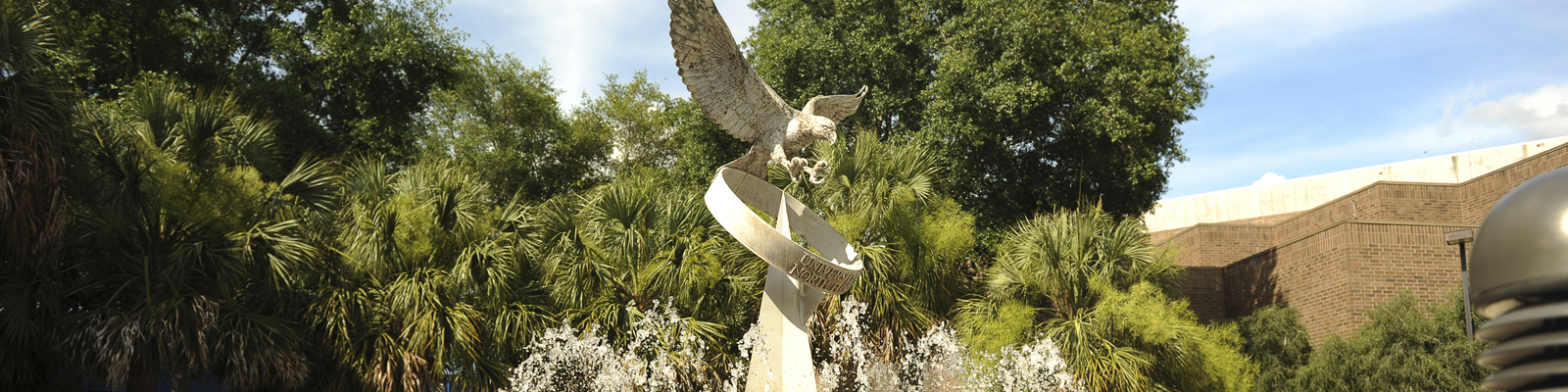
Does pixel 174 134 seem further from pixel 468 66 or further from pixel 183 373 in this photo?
pixel 468 66

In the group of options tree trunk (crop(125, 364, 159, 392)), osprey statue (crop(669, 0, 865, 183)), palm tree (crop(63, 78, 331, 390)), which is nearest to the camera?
osprey statue (crop(669, 0, 865, 183))

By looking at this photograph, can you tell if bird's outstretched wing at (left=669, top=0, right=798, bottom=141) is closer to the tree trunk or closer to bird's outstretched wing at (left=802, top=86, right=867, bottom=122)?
bird's outstretched wing at (left=802, top=86, right=867, bottom=122)

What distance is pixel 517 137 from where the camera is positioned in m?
27.0

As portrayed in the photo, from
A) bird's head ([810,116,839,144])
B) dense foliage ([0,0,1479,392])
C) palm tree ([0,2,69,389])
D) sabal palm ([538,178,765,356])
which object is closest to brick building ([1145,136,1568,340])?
dense foliage ([0,0,1479,392])

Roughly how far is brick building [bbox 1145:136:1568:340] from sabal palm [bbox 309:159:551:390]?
11.0 m

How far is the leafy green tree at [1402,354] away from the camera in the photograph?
16906mm

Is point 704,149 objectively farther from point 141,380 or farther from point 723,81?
point 141,380

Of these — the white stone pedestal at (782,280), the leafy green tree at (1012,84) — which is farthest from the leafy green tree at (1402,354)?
the white stone pedestal at (782,280)

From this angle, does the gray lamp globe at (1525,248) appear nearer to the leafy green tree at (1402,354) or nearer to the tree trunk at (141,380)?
the tree trunk at (141,380)

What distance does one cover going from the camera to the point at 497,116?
90.9ft

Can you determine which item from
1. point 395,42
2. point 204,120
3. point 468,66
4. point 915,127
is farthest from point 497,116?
point 204,120

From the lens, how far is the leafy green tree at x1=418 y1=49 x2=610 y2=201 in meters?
26.2

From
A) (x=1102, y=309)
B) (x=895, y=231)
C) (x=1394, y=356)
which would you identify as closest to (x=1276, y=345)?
(x=1394, y=356)

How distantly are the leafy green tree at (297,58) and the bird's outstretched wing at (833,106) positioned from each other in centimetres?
1220
